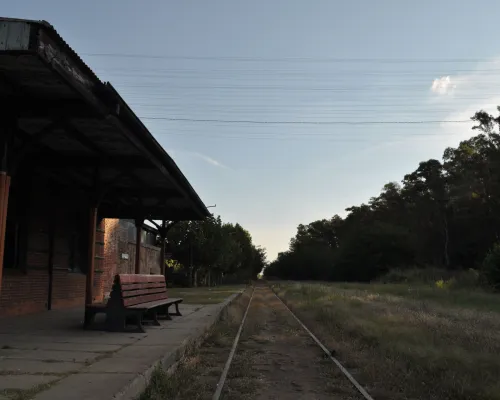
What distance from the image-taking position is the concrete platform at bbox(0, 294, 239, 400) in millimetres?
5379

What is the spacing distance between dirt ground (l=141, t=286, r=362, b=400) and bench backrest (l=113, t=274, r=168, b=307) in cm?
171

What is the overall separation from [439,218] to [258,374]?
75.2m

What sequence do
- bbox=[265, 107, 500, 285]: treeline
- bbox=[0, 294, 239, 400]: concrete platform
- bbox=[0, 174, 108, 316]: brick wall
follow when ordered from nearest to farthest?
bbox=[0, 294, 239, 400]: concrete platform < bbox=[0, 174, 108, 316]: brick wall < bbox=[265, 107, 500, 285]: treeline

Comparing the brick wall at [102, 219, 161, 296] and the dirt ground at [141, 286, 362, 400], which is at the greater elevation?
the brick wall at [102, 219, 161, 296]

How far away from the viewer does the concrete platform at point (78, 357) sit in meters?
5.38

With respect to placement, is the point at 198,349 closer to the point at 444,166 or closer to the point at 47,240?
the point at 47,240

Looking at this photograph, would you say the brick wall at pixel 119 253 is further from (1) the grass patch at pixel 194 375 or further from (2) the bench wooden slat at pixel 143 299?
(1) the grass patch at pixel 194 375

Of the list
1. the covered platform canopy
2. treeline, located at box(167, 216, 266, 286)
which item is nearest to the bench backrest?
the covered platform canopy

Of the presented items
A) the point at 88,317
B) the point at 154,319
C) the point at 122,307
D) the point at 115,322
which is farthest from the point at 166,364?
the point at 154,319

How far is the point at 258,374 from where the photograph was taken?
788 cm

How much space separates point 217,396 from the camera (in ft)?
20.4

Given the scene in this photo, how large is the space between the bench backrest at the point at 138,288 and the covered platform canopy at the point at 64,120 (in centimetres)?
205

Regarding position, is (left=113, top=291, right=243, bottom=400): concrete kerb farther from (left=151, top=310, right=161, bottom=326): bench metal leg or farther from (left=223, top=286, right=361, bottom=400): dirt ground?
(left=151, top=310, right=161, bottom=326): bench metal leg

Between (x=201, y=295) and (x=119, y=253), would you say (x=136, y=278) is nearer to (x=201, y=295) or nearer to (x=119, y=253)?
(x=119, y=253)
